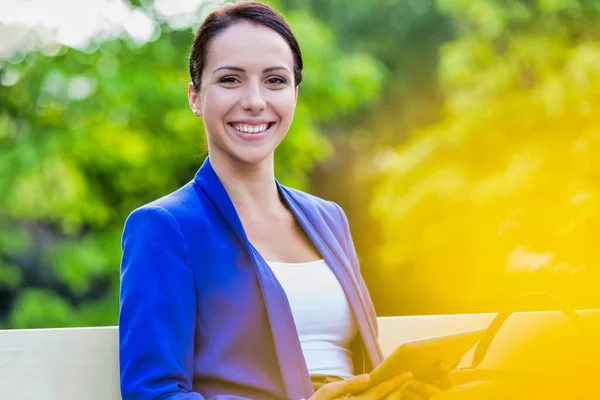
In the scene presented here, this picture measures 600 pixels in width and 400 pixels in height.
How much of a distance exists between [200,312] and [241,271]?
109mm

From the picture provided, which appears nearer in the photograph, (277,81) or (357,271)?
(277,81)

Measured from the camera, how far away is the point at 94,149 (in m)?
7.16

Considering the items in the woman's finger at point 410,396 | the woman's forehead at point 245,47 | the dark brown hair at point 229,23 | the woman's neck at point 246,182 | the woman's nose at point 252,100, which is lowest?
the woman's finger at point 410,396

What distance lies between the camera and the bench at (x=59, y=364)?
2070 mm

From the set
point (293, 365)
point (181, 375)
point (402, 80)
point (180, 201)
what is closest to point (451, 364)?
point (293, 365)

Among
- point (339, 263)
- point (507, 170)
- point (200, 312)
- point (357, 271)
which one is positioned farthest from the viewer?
point (507, 170)

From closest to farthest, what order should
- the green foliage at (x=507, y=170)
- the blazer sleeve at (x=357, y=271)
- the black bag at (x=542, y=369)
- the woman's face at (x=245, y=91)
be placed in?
the black bag at (x=542, y=369)
the woman's face at (x=245, y=91)
the blazer sleeve at (x=357, y=271)
the green foliage at (x=507, y=170)

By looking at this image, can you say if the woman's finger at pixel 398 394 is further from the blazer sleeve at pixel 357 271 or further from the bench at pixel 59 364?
the bench at pixel 59 364

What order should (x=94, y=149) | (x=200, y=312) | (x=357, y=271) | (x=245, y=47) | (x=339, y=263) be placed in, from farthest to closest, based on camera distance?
1. (x=94, y=149)
2. (x=357, y=271)
3. (x=339, y=263)
4. (x=245, y=47)
5. (x=200, y=312)

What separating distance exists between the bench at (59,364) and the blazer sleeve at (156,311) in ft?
1.54

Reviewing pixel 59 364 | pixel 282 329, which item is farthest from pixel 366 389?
pixel 59 364

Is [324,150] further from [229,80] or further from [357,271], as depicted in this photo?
[229,80]

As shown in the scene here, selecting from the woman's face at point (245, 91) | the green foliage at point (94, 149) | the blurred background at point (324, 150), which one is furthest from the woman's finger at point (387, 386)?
the blurred background at point (324, 150)

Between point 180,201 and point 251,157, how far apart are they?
0.17 m
